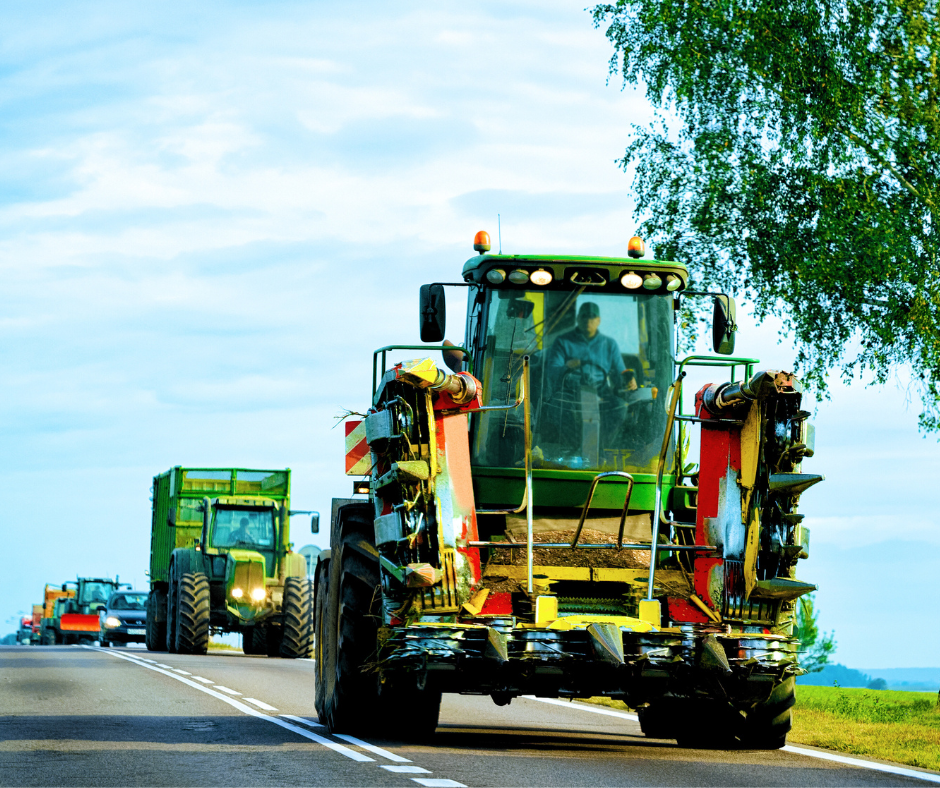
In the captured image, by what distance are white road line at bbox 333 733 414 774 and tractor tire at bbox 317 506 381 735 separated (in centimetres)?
10

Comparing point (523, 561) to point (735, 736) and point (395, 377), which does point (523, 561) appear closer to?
point (395, 377)

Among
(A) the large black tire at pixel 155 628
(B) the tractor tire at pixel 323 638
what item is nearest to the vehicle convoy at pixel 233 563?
(A) the large black tire at pixel 155 628

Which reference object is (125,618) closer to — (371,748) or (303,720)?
(303,720)

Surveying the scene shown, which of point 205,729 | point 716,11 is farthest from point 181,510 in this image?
point 205,729

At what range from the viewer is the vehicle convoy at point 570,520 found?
35.6ft

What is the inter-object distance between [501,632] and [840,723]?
20.0ft

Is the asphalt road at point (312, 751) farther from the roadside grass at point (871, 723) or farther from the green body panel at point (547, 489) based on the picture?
the green body panel at point (547, 489)

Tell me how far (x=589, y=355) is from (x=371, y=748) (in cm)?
337

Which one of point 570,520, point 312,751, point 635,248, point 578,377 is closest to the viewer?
point 312,751

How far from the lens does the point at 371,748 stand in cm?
1174

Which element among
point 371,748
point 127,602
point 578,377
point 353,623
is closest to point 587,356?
point 578,377

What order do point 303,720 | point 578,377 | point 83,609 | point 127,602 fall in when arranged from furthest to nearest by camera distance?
point 83,609, point 127,602, point 303,720, point 578,377

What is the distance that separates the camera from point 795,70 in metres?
21.3

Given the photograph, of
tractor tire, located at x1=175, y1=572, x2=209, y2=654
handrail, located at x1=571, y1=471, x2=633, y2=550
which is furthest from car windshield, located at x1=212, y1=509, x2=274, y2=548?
handrail, located at x1=571, y1=471, x2=633, y2=550
